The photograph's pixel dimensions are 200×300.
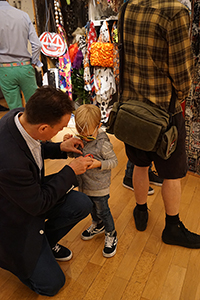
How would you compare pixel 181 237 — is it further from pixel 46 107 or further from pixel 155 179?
pixel 46 107

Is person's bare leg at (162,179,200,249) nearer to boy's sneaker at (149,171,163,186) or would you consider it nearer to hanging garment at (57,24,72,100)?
boy's sneaker at (149,171,163,186)

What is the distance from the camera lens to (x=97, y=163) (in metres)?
1.53

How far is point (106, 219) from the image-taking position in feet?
5.69

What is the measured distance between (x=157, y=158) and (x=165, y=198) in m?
0.28

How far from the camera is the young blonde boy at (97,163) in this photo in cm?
154

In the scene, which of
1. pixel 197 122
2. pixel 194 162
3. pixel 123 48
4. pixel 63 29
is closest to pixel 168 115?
pixel 123 48


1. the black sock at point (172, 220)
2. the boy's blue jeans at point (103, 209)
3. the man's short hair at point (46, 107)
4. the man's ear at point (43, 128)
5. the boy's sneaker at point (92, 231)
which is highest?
the man's short hair at point (46, 107)

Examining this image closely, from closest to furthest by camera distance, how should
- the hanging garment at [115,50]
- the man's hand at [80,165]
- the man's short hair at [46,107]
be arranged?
the man's short hair at [46,107] < the man's hand at [80,165] < the hanging garment at [115,50]

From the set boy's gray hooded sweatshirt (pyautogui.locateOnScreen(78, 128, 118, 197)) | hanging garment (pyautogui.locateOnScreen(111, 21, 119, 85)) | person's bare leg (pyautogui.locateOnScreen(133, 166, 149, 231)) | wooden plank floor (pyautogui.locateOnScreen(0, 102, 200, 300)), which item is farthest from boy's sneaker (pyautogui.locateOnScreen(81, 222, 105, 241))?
hanging garment (pyautogui.locateOnScreen(111, 21, 119, 85))

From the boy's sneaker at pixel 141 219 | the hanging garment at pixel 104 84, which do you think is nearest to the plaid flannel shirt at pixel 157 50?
the boy's sneaker at pixel 141 219

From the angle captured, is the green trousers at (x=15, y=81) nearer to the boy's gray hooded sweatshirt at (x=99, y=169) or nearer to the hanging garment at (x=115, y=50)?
the hanging garment at (x=115, y=50)

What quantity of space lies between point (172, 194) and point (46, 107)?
925mm

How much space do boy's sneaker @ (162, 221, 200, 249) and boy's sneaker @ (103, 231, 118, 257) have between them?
0.34m

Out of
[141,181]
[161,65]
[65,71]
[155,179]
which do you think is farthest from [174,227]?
[65,71]
